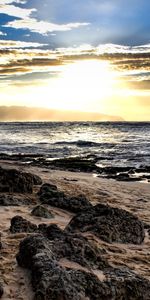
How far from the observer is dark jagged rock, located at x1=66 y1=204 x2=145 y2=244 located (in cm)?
805

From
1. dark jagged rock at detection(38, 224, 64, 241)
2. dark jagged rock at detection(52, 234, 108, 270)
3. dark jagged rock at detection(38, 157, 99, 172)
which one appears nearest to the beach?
dark jagged rock at detection(52, 234, 108, 270)

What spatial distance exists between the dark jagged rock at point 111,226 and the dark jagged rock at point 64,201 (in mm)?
1651

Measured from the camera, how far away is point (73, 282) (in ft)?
16.5

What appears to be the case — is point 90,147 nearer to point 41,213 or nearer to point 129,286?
point 41,213

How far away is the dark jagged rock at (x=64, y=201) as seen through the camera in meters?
10.5

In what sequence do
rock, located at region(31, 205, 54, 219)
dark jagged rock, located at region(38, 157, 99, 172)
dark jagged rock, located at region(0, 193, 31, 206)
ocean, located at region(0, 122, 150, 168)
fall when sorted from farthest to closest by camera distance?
ocean, located at region(0, 122, 150, 168)
dark jagged rock, located at region(38, 157, 99, 172)
dark jagged rock, located at region(0, 193, 31, 206)
rock, located at region(31, 205, 54, 219)

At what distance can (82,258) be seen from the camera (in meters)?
6.01

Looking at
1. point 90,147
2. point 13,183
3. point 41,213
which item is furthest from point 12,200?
point 90,147

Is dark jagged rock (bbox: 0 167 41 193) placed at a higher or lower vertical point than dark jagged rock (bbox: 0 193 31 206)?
higher

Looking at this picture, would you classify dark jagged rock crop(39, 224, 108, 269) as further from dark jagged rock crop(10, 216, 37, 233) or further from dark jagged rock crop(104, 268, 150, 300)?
dark jagged rock crop(10, 216, 37, 233)

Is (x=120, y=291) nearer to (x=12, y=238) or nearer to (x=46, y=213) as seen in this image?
(x=12, y=238)

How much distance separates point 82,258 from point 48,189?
594cm

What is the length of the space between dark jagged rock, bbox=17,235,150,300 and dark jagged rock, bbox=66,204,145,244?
7.11 feet

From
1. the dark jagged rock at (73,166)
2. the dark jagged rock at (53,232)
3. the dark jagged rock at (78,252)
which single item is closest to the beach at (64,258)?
the dark jagged rock at (78,252)
